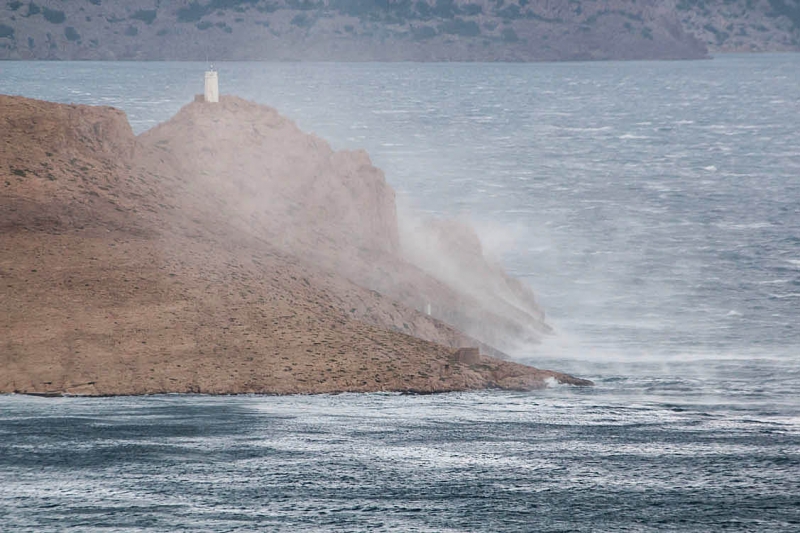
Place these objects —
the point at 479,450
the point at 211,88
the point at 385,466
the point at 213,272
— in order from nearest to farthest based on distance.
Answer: the point at 385,466, the point at 479,450, the point at 213,272, the point at 211,88

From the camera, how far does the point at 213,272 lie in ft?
73.8

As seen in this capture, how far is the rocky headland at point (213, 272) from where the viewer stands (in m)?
19.5

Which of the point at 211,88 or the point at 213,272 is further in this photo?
the point at 211,88

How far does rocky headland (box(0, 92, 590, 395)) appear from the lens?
1950 cm

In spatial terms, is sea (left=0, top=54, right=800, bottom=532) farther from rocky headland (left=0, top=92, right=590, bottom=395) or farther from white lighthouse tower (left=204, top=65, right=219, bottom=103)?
white lighthouse tower (left=204, top=65, right=219, bottom=103)

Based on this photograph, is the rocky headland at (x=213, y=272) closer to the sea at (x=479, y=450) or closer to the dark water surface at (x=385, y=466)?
the sea at (x=479, y=450)

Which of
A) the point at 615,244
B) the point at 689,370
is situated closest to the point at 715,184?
the point at 615,244

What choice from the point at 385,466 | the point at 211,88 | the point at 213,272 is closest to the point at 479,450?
the point at 385,466

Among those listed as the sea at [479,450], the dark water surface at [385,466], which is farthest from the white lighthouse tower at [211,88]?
the dark water surface at [385,466]

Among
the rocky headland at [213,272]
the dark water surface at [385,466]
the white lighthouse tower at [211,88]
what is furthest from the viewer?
the white lighthouse tower at [211,88]

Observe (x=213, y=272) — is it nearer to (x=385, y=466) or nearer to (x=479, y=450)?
(x=479, y=450)

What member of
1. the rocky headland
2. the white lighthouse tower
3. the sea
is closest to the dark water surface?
the sea

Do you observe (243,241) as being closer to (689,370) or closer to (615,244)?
(689,370)

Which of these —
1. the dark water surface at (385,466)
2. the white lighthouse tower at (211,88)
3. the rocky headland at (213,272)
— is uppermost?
the white lighthouse tower at (211,88)
